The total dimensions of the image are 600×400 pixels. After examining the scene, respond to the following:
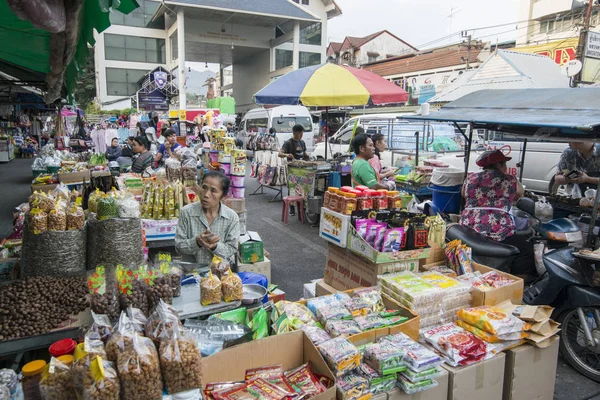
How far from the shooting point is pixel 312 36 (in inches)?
1367

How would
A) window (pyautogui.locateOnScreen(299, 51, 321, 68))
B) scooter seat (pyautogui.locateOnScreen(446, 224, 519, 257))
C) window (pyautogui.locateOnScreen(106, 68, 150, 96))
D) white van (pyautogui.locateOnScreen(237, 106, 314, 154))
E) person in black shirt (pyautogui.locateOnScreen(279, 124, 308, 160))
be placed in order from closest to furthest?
scooter seat (pyautogui.locateOnScreen(446, 224, 519, 257))
person in black shirt (pyautogui.locateOnScreen(279, 124, 308, 160))
white van (pyautogui.locateOnScreen(237, 106, 314, 154))
window (pyautogui.locateOnScreen(299, 51, 321, 68))
window (pyautogui.locateOnScreen(106, 68, 150, 96))

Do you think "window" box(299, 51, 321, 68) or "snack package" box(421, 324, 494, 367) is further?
"window" box(299, 51, 321, 68)

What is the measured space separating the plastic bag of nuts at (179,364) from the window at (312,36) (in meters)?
35.6

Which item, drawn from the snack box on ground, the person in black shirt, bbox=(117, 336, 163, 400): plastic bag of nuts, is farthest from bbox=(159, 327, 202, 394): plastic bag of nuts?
the person in black shirt

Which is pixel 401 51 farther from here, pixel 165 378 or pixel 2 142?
pixel 165 378

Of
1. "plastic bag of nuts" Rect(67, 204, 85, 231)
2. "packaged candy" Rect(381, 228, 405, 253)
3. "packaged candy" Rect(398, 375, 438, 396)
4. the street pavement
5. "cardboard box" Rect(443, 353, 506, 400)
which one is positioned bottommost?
the street pavement

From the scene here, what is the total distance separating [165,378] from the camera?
164 centimetres

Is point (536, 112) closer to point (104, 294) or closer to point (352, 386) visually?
point (352, 386)

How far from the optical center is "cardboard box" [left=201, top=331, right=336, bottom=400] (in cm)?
201

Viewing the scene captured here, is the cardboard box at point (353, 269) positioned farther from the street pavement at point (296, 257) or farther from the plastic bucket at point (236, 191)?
the plastic bucket at point (236, 191)

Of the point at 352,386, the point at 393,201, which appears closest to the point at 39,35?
the point at 393,201

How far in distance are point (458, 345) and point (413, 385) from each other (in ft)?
1.58

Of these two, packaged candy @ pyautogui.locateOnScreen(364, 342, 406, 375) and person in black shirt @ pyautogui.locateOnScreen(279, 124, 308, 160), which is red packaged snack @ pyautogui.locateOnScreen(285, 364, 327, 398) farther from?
person in black shirt @ pyautogui.locateOnScreen(279, 124, 308, 160)

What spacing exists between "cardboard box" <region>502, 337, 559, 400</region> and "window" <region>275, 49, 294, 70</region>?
33938 millimetres
